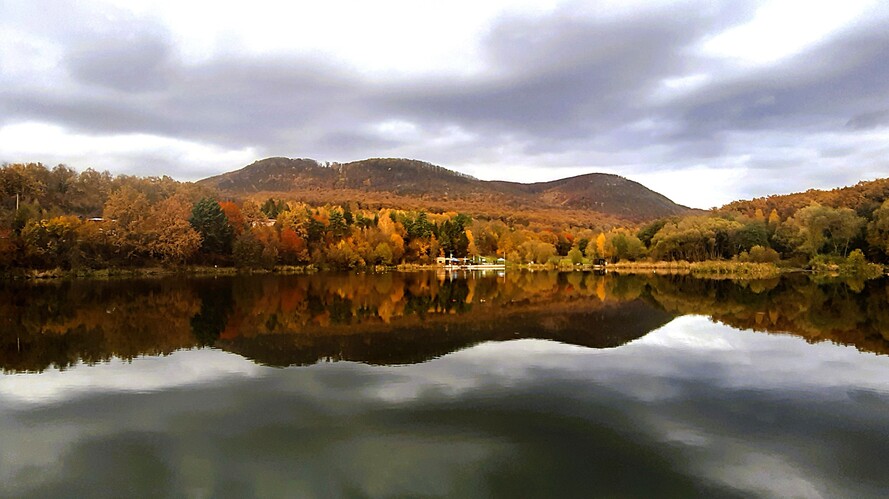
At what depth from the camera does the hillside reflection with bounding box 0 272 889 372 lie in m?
16.7

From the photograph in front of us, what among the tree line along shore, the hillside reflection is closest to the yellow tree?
the tree line along shore

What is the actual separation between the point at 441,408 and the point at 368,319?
1296 cm

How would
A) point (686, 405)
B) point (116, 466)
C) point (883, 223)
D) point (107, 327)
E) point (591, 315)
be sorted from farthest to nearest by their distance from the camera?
point (883, 223)
point (591, 315)
point (107, 327)
point (686, 405)
point (116, 466)

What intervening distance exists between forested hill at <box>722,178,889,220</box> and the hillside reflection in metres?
38.7

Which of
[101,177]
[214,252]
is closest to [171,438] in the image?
[214,252]

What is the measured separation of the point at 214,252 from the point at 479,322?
Answer: 52.9 m

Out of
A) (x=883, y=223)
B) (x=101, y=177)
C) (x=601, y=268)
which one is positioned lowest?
(x=601, y=268)

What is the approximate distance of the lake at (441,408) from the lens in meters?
7.42

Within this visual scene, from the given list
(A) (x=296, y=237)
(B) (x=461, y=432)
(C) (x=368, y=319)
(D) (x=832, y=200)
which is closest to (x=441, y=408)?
(B) (x=461, y=432)

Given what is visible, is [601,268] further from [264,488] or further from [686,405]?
[264,488]

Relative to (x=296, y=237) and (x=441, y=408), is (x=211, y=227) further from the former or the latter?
(x=441, y=408)

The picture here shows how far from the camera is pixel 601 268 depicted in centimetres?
7994

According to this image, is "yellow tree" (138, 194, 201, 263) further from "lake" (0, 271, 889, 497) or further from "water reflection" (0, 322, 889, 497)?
"water reflection" (0, 322, 889, 497)

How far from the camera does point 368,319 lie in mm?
22969
